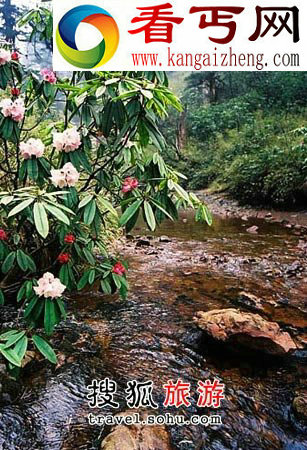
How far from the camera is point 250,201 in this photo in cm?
525

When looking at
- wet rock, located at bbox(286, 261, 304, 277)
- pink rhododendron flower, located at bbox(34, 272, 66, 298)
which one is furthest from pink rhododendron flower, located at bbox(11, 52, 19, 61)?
wet rock, located at bbox(286, 261, 304, 277)

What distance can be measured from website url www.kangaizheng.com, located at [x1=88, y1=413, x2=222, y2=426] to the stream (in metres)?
0.02

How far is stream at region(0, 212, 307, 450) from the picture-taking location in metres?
0.99

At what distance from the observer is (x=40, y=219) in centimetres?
80

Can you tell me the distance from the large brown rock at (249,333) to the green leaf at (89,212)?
0.69 metres

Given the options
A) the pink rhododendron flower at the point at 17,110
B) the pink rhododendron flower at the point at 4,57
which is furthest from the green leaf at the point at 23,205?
the pink rhododendron flower at the point at 4,57

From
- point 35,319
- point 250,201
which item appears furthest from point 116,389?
point 250,201

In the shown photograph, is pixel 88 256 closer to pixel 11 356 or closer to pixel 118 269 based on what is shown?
pixel 118 269

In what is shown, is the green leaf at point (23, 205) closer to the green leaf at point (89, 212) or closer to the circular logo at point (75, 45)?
the green leaf at point (89, 212)

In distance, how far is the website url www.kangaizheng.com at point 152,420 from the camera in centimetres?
100

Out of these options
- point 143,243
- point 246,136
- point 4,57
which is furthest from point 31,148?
point 246,136

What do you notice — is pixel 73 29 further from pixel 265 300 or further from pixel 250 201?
pixel 250 201

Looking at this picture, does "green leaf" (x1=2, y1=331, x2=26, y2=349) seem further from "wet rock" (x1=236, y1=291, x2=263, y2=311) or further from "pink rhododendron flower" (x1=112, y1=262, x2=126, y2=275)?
"wet rock" (x1=236, y1=291, x2=263, y2=311)

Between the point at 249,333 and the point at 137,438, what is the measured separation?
0.56 meters
